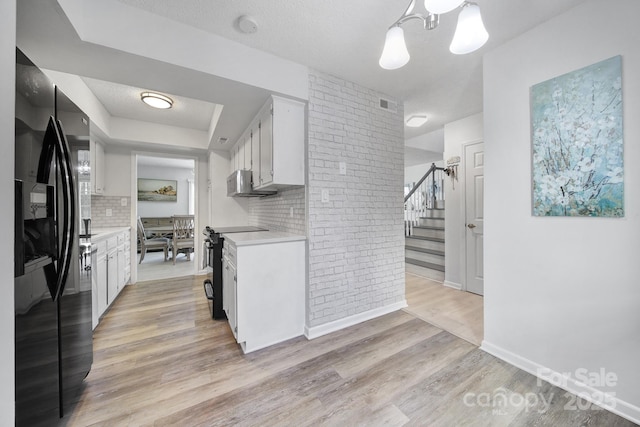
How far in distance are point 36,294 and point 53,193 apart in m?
0.47

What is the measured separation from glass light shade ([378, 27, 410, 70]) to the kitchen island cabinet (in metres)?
1.58

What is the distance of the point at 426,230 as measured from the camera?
4.79 m

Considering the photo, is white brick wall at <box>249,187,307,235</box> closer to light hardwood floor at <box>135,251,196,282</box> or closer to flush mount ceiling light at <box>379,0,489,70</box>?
flush mount ceiling light at <box>379,0,489,70</box>

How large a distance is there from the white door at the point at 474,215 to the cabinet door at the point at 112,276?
4.64 meters

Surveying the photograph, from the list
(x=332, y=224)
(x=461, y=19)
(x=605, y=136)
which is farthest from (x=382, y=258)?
(x=461, y=19)

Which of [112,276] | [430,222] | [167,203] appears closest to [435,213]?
[430,222]

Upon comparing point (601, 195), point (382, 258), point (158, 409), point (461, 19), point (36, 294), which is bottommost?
point (158, 409)

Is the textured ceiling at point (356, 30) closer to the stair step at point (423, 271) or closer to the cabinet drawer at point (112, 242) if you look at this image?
the cabinet drawer at point (112, 242)

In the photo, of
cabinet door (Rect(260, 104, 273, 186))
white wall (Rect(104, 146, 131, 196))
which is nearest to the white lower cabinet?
white wall (Rect(104, 146, 131, 196))

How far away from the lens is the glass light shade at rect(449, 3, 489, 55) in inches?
47.5

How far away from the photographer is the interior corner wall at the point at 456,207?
11.4 ft

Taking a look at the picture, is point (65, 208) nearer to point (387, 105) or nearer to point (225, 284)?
point (225, 284)

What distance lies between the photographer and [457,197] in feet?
11.9

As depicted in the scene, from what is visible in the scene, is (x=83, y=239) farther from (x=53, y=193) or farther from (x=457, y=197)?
(x=457, y=197)
